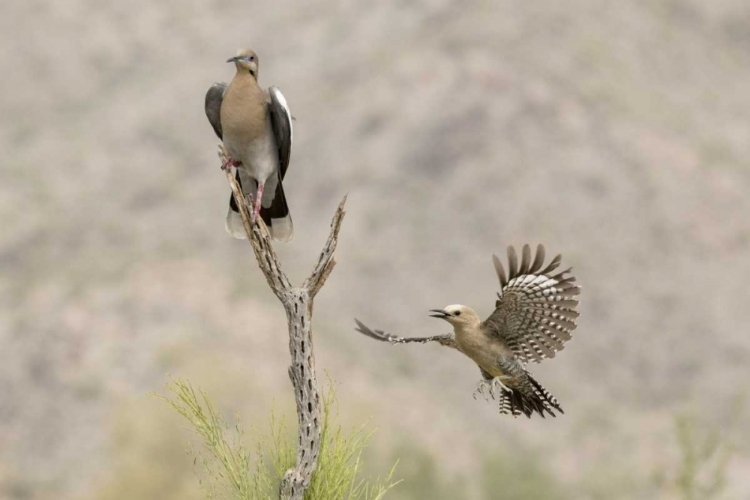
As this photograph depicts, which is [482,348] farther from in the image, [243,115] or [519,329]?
[243,115]

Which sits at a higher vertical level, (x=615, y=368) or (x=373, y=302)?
(x=373, y=302)

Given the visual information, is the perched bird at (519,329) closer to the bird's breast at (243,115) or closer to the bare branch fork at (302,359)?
the bare branch fork at (302,359)

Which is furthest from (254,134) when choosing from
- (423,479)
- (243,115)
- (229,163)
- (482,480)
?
(482,480)

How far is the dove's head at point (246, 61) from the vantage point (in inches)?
321

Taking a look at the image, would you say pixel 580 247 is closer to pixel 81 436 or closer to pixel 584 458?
pixel 584 458

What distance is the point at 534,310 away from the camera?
21.8ft

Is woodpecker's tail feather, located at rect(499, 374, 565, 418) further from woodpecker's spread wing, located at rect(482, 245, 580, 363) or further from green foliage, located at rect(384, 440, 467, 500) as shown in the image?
green foliage, located at rect(384, 440, 467, 500)

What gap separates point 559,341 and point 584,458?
32500 mm

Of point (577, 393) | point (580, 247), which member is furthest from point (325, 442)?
point (580, 247)

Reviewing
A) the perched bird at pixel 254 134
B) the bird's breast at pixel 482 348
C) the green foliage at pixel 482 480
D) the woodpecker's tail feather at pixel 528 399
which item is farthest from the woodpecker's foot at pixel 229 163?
the green foliage at pixel 482 480

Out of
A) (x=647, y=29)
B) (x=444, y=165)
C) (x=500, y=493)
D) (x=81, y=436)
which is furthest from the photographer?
(x=647, y=29)

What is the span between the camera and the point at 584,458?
37.9m

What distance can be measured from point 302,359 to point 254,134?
2417mm

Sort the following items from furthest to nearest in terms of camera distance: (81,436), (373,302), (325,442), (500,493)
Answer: (373,302), (81,436), (500,493), (325,442)
